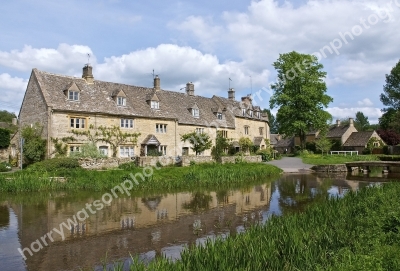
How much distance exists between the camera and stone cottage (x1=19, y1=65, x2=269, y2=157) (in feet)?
107

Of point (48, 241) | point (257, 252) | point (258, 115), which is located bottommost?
point (48, 241)

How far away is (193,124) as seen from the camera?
1735 inches

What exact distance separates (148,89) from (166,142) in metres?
7.86

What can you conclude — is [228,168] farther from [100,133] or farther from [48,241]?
[48,241]

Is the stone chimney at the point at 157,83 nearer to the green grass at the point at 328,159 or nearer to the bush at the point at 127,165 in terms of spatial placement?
the bush at the point at 127,165

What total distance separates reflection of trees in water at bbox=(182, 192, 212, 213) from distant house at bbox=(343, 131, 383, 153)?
170ft

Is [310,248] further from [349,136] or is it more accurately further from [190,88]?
[349,136]

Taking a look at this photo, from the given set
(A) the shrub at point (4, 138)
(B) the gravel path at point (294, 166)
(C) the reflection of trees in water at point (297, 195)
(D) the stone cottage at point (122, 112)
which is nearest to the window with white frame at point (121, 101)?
(D) the stone cottage at point (122, 112)

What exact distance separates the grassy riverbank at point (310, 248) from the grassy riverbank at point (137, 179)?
1527cm

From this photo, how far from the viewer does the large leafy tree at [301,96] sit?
5203 centimetres

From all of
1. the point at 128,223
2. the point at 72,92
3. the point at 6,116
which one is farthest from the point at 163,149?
the point at 6,116

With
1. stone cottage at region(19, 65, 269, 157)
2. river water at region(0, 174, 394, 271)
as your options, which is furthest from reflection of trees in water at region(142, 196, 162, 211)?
stone cottage at region(19, 65, 269, 157)

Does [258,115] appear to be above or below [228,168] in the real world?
above

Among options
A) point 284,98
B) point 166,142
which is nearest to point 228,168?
point 166,142
